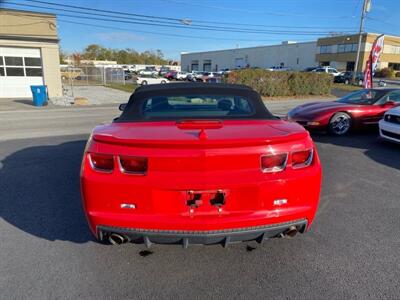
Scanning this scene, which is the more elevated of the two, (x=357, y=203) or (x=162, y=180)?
(x=162, y=180)

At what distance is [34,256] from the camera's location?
2707 millimetres

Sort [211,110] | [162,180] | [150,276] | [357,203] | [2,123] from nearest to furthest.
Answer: [162,180]
[150,276]
[211,110]
[357,203]
[2,123]

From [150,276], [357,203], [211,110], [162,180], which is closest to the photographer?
[162,180]

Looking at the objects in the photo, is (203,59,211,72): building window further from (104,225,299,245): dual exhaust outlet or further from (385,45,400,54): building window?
(104,225,299,245): dual exhaust outlet

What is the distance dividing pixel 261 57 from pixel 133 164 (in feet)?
272

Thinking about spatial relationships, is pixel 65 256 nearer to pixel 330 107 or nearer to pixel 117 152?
pixel 117 152

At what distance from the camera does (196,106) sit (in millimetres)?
3598

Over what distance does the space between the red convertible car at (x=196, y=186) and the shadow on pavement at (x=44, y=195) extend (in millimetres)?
1066

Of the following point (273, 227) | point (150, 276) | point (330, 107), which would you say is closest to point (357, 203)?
point (273, 227)

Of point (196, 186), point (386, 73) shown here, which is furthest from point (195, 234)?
point (386, 73)

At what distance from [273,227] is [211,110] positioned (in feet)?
5.37

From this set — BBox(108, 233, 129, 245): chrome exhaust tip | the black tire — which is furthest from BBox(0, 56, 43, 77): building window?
BBox(108, 233, 129, 245): chrome exhaust tip

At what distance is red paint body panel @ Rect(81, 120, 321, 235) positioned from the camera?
2.17 meters

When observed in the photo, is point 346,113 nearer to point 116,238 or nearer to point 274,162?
point 274,162
